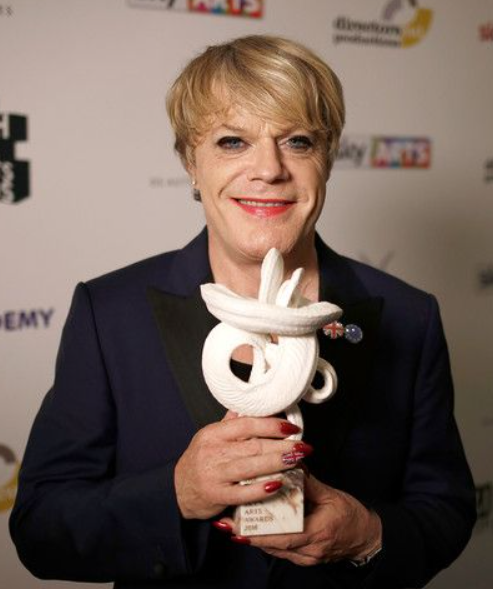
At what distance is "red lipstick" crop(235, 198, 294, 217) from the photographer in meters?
1.10

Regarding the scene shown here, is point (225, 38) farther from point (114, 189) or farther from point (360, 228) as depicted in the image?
point (360, 228)

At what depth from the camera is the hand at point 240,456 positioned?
952 mm

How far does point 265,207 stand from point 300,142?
0.12m

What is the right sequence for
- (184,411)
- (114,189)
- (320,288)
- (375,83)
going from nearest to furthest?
1. (184,411)
2. (320,288)
3. (114,189)
4. (375,83)

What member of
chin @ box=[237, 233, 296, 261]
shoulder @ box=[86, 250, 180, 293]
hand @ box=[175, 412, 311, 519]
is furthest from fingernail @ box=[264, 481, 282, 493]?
shoulder @ box=[86, 250, 180, 293]

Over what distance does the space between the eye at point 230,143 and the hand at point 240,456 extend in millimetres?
378

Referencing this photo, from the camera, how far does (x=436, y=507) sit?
1.26 m

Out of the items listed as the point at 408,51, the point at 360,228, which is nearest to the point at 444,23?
the point at 408,51

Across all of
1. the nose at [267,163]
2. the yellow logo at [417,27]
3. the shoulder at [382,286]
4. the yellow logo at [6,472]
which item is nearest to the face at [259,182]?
the nose at [267,163]

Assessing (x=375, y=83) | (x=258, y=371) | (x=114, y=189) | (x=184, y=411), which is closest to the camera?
(x=258, y=371)

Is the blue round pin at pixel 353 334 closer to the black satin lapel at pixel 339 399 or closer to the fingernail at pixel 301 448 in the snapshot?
the black satin lapel at pixel 339 399

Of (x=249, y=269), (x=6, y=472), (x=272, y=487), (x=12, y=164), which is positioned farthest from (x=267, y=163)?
(x=6, y=472)

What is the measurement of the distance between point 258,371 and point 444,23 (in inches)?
67.6

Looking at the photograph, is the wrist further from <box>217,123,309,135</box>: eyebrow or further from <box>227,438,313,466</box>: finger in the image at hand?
<box>217,123,309,135</box>: eyebrow
